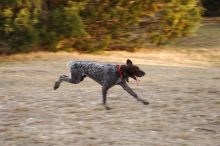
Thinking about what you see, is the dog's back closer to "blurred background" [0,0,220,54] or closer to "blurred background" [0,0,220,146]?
"blurred background" [0,0,220,146]

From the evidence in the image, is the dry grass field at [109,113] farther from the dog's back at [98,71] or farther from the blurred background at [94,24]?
the blurred background at [94,24]

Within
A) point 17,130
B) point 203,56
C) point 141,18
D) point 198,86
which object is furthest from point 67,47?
point 17,130

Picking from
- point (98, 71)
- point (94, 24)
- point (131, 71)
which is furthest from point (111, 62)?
point (131, 71)

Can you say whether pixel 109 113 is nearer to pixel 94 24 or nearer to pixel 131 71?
Answer: pixel 131 71

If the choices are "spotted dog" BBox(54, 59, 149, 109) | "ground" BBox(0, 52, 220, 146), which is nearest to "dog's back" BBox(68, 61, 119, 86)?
"spotted dog" BBox(54, 59, 149, 109)

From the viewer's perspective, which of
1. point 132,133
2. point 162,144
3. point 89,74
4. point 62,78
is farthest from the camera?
point 62,78

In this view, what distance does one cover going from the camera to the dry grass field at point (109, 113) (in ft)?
23.7

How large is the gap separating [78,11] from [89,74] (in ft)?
33.8

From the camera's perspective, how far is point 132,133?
7.51 m

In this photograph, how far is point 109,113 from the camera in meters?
8.65

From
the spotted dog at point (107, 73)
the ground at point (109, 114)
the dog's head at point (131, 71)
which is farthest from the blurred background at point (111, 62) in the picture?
the dog's head at point (131, 71)

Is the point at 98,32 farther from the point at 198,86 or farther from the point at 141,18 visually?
the point at 198,86

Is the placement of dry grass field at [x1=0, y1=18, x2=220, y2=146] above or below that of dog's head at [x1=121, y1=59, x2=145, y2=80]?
below

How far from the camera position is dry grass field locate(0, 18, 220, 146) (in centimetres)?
723
